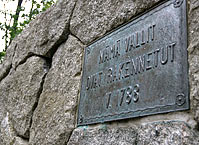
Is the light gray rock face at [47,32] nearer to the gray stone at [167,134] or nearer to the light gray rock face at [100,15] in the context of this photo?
the light gray rock face at [100,15]

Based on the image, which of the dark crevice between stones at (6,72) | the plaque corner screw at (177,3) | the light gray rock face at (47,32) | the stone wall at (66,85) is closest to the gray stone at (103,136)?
the stone wall at (66,85)

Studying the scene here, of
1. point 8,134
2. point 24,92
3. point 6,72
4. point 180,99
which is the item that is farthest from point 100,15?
point 6,72

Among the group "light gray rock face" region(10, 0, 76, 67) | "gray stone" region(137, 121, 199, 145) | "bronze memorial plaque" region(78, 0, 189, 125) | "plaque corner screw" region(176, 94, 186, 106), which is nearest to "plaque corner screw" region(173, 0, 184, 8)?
"bronze memorial plaque" region(78, 0, 189, 125)

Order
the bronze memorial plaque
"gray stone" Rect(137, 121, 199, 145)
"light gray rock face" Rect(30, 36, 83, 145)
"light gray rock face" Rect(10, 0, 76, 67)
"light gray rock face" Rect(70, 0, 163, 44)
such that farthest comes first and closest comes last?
1. "light gray rock face" Rect(10, 0, 76, 67)
2. "light gray rock face" Rect(30, 36, 83, 145)
3. "light gray rock face" Rect(70, 0, 163, 44)
4. the bronze memorial plaque
5. "gray stone" Rect(137, 121, 199, 145)

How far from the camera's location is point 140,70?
1.17m

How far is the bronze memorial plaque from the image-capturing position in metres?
1.00

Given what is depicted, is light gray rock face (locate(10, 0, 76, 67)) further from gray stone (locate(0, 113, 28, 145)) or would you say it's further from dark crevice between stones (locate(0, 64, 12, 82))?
gray stone (locate(0, 113, 28, 145))

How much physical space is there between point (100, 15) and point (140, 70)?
0.51m

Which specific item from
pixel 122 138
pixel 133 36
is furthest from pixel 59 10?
pixel 122 138

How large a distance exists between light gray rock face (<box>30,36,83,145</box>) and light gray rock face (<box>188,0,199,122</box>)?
2.55 ft

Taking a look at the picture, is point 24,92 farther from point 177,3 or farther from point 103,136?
point 177,3

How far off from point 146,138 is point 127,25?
59 centimetres

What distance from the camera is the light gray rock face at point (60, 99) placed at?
1538mm

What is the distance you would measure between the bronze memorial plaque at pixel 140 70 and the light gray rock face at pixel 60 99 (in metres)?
0.09
